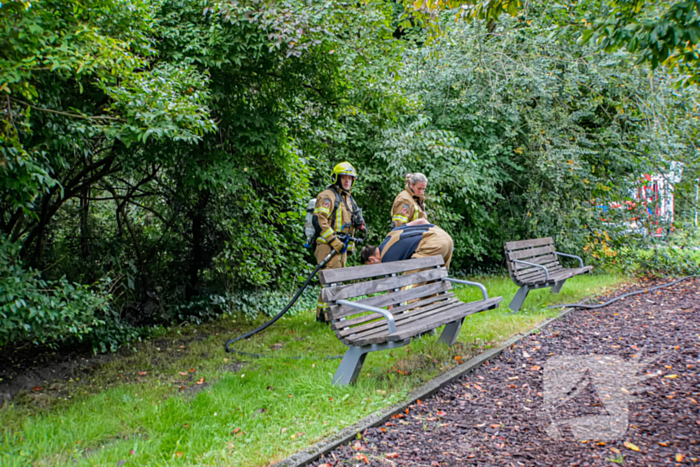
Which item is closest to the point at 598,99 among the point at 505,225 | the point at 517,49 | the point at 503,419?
the point at 517,49

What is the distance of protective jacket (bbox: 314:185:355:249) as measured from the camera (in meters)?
6.46

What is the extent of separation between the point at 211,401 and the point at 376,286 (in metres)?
1.61

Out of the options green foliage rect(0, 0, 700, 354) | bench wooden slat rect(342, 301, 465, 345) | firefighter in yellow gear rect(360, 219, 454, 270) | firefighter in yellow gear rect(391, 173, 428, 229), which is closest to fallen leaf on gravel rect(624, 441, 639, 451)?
bench wooden slat rect(342, 301, 465, 345)

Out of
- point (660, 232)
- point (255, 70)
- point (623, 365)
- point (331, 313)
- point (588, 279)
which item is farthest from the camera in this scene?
point (660, 232)

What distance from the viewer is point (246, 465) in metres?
2.84

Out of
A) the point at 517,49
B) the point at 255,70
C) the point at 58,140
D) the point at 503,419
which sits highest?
the point at 517,49

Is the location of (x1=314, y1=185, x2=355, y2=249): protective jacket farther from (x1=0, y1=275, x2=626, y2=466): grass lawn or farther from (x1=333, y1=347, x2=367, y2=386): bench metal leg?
(x1=333, y1=347, x2=367, y2=386): bench metal leg

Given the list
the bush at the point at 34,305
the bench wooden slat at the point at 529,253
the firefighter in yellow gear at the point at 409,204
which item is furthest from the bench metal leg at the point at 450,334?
the bush at the point at 34,305

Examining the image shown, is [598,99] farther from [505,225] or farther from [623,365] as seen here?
[623,365]

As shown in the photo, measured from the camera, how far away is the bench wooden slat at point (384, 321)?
401cm

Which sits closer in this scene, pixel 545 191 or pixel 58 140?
pixel 58 140

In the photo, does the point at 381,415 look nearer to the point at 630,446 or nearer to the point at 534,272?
the point at 630,446

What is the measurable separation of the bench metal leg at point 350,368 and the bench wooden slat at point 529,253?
3.76 meters

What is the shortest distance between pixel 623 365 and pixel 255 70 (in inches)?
185
